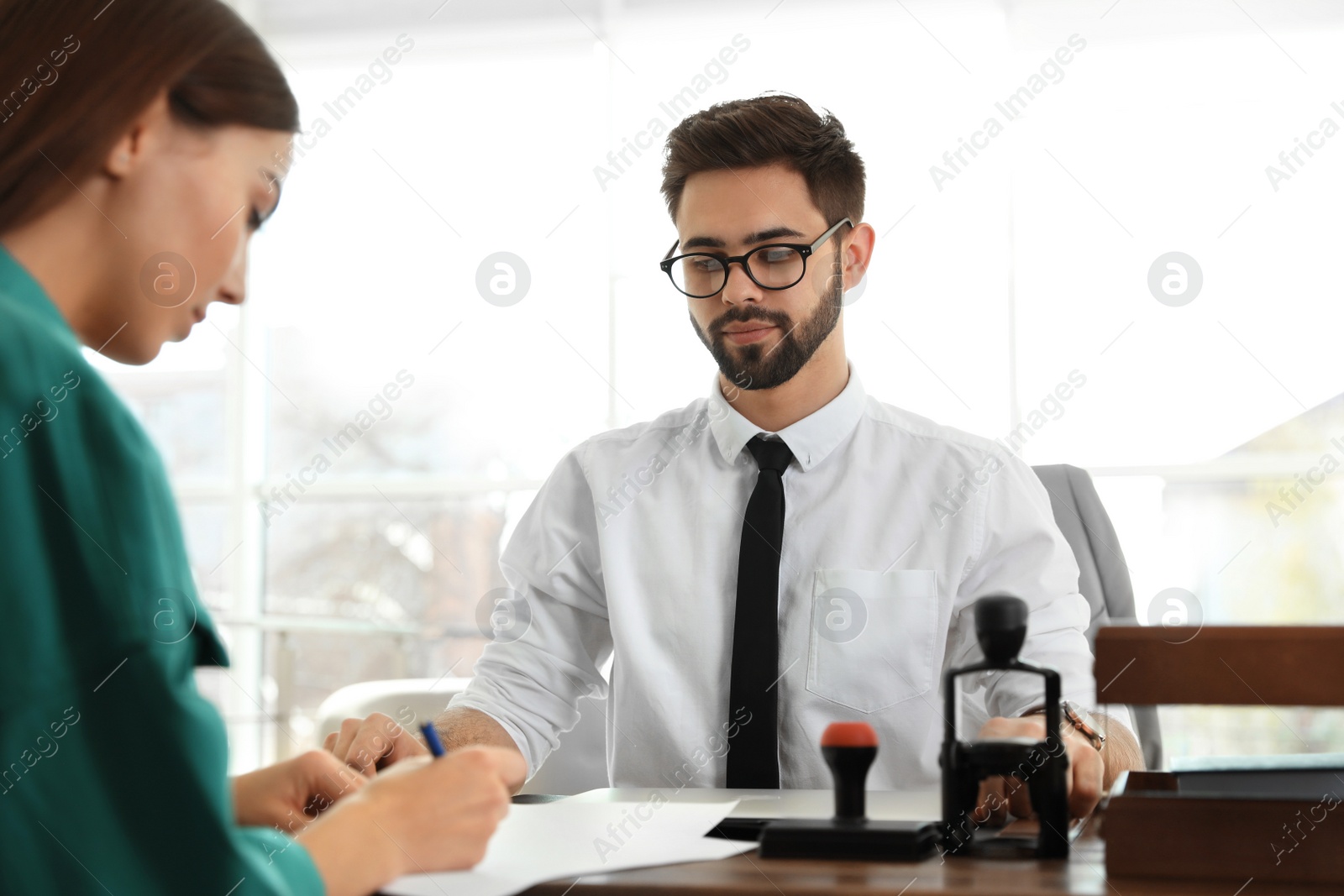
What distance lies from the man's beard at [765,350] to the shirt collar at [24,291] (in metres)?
1.18

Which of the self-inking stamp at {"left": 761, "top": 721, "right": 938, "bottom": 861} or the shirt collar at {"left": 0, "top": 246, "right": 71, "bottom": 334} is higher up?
the shirt collar at {"left": 0, "top": 246, "right": 71, "bottom": 334}

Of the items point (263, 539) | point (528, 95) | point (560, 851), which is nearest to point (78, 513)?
point (560, 851)

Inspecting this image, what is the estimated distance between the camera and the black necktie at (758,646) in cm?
160

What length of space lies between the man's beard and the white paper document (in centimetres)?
81

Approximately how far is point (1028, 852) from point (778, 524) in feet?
2.59

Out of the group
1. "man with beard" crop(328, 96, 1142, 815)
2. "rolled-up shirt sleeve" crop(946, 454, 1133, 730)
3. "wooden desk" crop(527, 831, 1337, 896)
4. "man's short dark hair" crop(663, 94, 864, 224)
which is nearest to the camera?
"wooden desk" crop(527, 831, 1337, 896)

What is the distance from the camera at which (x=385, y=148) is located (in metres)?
5.38

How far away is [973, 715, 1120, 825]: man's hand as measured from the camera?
1.12 meters

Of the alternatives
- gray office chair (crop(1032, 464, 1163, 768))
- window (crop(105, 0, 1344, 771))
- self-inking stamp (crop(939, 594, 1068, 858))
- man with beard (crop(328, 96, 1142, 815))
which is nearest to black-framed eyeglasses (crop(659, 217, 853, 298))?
man with beard (crop(328, 96, 1142, 815))

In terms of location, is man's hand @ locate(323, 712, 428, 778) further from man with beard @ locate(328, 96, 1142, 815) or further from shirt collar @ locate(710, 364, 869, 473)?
shirt collar @ locate(710, 364, 869, 473)

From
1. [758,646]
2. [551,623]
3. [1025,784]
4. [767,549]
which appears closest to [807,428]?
Answer: [767,549]

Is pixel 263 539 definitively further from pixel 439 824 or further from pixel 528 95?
pixel 439 824

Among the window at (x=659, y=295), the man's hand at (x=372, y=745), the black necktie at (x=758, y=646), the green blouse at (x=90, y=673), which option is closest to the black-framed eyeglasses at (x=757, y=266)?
the black necktie at (x=758, y=646)

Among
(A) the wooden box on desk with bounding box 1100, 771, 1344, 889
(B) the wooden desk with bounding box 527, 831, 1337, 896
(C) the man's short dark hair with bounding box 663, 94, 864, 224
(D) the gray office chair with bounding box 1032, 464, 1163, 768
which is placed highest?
(C) the man's short dark hair with bounding box 663, 94, 864, 224
